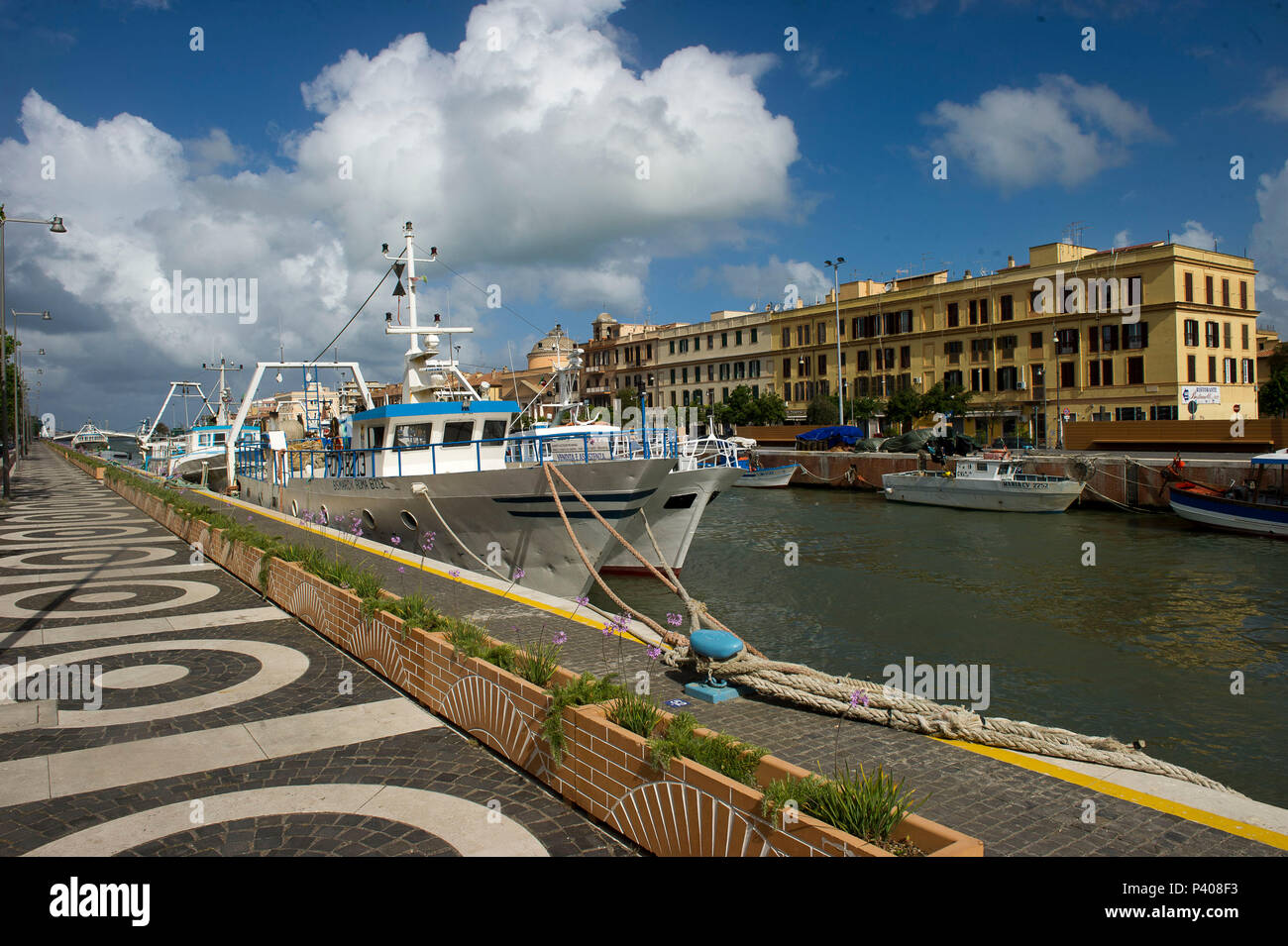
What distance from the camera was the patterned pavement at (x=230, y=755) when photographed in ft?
16.6

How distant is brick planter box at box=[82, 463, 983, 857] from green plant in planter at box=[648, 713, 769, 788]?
0.20ft

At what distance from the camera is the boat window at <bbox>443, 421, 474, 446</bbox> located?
19453mm

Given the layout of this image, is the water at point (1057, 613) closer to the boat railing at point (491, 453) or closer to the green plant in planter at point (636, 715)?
the boat railing at point (491, 453)

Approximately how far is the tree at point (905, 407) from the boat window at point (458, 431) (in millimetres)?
50276

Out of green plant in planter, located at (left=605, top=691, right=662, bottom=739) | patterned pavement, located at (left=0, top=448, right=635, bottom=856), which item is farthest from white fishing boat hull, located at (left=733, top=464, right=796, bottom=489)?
green plant in planter, located at (left=605, top=691, right=662, bottom=739)

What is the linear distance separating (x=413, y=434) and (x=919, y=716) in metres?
15.8

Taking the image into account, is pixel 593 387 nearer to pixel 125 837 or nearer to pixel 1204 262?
pixel 1204 262

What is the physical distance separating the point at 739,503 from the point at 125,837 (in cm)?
4257

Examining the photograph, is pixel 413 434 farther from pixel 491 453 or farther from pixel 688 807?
pixel 688 807

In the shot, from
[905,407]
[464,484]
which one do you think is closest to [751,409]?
[905,407]

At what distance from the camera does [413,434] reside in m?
19.5

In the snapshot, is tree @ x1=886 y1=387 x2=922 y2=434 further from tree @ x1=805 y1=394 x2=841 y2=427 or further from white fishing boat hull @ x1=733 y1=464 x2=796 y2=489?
white fishing boat hull @ x1=733 y1=464 x2=796 y2=489
